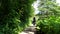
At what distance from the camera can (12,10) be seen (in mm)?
9398

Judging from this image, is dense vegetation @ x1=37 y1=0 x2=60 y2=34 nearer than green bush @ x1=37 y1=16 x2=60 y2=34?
No

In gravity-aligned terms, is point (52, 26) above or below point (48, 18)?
below

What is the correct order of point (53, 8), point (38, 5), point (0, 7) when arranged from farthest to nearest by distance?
point (38, 5) < point (53, 8) < point (0, 7)

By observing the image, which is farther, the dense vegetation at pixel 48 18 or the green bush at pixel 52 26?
the dense vegetation at pixel 48 18

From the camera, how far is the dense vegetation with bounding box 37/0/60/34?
979 centimetres

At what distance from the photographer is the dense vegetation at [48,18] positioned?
32.1ft

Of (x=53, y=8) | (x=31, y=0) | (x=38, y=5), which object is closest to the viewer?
(x=31, y=0)

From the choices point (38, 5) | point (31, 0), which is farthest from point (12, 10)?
point (38, 5)

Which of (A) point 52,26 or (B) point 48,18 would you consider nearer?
(A) point 52,26

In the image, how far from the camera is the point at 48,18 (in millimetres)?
12734

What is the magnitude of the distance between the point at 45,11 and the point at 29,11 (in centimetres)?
407

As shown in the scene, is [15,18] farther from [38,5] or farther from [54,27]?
[38,5]

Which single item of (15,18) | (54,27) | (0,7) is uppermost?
(0,7)

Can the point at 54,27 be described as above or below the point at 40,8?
below
